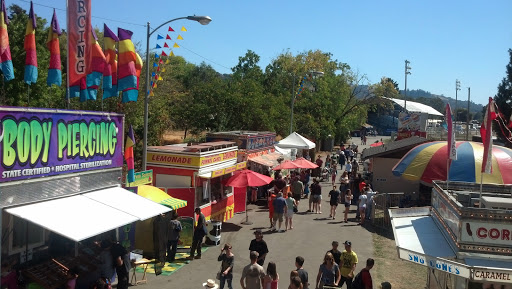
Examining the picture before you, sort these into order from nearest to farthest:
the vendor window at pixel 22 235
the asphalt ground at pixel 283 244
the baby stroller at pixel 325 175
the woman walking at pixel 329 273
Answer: the vendor window at pixel 22 235 → the woman walking at pixel 329 273 → the asphalt ground at pixel 283 244 → the baby stroller at pixel 325 175

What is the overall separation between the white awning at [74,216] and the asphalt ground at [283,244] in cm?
249

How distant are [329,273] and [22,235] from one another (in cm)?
598

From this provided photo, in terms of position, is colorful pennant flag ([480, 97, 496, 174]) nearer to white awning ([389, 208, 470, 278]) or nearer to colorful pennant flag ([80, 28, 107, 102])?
white awning ([389, 208, 470, 278])

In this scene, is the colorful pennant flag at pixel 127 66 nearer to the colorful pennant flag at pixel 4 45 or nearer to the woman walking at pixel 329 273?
the colorful pennant flag at pixel 4 45

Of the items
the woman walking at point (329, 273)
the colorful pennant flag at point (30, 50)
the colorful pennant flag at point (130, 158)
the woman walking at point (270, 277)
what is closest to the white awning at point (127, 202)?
the colorful pennant flag at point (130, 158)

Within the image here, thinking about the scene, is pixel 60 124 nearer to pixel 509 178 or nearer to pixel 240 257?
pixel 240 257

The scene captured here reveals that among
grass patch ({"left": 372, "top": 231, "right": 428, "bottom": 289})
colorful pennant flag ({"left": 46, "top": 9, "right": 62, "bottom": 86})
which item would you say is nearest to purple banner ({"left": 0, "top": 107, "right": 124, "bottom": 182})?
colorful pennant flag ({"left": 46, "top": 9, "right": 62, "bottom": 86})

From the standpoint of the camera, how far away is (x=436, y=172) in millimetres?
18172

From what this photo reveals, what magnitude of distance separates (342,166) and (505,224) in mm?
30217

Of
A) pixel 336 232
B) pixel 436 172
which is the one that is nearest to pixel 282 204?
pixel 336 232

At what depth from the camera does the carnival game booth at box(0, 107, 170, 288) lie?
8539 mm

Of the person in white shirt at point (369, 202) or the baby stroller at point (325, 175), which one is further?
the baby stroller at point (325, 175)

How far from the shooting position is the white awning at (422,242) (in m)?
6.93

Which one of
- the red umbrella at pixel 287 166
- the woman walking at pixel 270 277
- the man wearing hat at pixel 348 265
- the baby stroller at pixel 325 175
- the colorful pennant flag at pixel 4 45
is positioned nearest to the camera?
the woman walking at pixel 270 277
